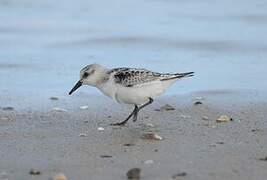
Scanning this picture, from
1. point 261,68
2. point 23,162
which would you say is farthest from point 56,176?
point 261,68

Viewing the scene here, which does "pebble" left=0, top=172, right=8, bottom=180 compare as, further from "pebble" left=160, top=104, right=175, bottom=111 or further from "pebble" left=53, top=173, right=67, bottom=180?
"pebble" left=160, top=104, right=175, bottom=111

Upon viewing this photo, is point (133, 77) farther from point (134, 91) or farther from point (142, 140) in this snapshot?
point (142, 140)

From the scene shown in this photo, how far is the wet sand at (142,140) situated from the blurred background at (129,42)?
62 cm

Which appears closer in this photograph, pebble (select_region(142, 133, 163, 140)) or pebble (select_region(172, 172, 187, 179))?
pebble (select_region(172, 172, 187, 179))

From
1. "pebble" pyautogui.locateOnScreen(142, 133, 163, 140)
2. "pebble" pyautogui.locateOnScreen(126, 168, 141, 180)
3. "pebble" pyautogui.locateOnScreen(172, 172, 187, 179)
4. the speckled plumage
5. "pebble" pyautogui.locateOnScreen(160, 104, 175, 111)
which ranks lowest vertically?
"pebble" pyautogui.locateOnScreen(160, 104, 175, 111)

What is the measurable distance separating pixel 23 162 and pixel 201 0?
9.78 m

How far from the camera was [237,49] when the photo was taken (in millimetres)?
10961

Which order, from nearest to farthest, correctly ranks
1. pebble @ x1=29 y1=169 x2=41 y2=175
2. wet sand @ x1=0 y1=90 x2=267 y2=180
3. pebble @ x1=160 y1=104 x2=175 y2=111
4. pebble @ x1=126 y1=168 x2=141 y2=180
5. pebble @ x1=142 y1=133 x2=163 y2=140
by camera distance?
pebble @ x1=126 y1=168 x2=141 y2=180 → pebble @ x1=29 y1=169 x2=41 y2=175 → wet sand @ x1=0 y1=90 x2=267 y2=180 → pebble @ x1=142 y1=133 x2=163 y2=140 → pebble @ x1=160 y1=104 x2=175 y2=111

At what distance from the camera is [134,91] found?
7.28 m

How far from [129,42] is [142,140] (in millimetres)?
4944

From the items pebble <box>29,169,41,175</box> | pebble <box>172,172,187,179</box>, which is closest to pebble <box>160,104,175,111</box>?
pebble <box>172,172,187,179</box>

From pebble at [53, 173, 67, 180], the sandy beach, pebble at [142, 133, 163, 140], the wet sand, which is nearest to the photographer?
pebble at [53, 173, 67, 180]

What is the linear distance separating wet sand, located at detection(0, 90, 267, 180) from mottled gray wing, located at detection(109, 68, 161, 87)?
391 millimetres

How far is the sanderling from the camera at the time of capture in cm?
726
